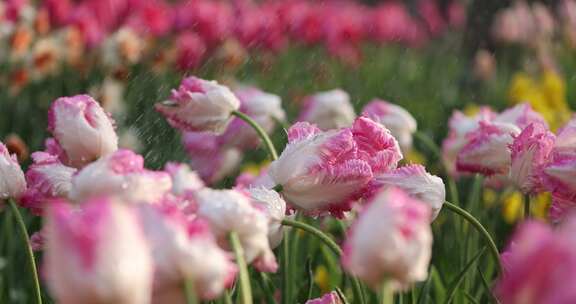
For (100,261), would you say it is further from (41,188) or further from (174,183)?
(41,188)

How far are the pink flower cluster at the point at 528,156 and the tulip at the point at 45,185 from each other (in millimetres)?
500

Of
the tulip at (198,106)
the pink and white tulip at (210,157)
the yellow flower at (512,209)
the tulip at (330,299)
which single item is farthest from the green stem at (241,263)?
the yellow flower at (512,209)

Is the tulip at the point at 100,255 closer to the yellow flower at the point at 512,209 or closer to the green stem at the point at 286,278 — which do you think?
the green stem at the point at 286,278

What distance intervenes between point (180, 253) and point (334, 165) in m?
0.40

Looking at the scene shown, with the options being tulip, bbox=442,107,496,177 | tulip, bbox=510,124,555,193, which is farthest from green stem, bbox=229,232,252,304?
tulip, bbox=442,107,496,177

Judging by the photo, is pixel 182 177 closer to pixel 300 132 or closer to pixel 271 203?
pixel 271 203

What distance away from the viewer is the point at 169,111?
1429 millimetres

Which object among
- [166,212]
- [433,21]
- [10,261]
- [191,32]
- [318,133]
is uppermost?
[166,212]

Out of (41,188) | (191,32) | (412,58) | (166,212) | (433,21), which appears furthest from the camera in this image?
(433,21)

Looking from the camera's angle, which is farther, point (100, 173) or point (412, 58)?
point (412, 58)

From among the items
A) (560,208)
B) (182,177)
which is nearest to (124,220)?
(182,177)

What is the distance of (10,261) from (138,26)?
232cm

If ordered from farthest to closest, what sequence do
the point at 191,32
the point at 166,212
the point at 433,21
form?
the point at 433,21, the point at 191,32, the point at 166,212

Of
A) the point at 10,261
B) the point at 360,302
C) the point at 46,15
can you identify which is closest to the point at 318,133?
the point at 360,302
